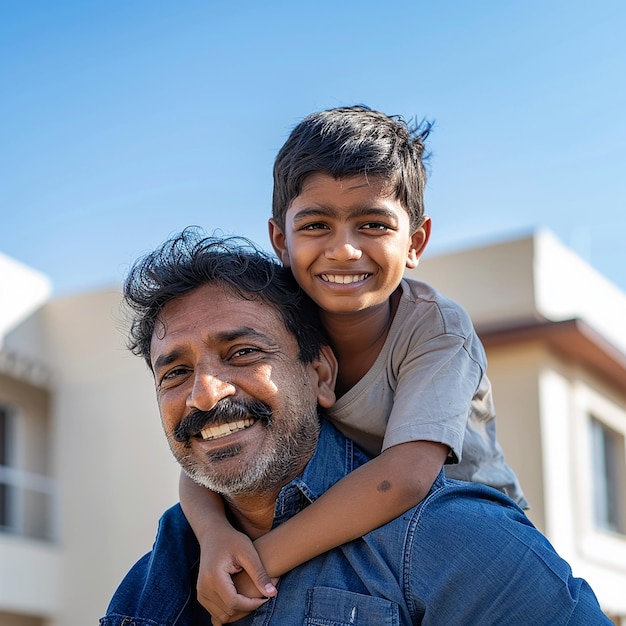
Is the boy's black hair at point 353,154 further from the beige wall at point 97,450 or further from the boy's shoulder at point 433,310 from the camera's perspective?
the beige wall at point 97,450

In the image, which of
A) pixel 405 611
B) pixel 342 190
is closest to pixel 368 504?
pixel 405 611

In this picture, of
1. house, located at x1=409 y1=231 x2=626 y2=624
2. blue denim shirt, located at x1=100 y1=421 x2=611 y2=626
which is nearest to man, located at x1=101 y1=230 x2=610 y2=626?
blue denim shirt, located at x1=100 y1=421 x2=611 y2=626

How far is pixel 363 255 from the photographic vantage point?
311 cm

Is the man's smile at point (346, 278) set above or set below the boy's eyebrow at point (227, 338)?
above

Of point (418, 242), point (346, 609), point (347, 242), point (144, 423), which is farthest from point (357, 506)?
point (144, 423)

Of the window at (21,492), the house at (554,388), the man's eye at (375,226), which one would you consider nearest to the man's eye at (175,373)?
the man's eye at (375,226)

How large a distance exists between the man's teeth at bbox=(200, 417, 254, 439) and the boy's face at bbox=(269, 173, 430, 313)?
369 mm

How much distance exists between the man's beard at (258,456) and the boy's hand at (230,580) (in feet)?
0.48

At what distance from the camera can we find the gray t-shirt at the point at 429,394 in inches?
118

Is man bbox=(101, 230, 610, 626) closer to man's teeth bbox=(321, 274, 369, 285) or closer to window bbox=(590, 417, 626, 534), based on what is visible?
man's teeth bbox=(321, 274, 369, 285)

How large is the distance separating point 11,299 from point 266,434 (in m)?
12.8

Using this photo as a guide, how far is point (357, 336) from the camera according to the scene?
327cm

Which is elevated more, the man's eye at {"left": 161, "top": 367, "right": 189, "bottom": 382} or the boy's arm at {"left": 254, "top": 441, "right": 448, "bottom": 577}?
the man's eye at {"left": 161, "top": 367, "right": 189, "bottom": 382}

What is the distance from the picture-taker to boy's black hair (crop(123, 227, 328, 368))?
3.27 metres
